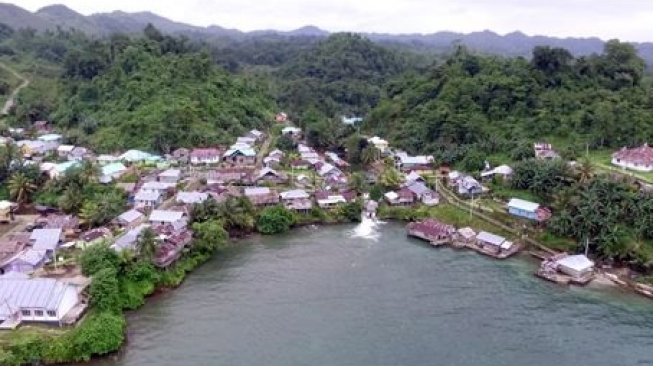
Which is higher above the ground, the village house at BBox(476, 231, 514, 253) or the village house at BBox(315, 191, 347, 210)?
the village house at BBox(315, 191, 347, 210)

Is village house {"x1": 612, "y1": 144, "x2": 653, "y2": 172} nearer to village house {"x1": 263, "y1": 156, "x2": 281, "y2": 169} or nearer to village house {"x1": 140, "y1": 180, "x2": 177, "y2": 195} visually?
village house {"x1": 263, "y1": 156, "x2": 281, "y2": 169}

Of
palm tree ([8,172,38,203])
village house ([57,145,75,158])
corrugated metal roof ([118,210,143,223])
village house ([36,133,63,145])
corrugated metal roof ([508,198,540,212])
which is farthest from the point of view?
village house ([36,133,63,145])

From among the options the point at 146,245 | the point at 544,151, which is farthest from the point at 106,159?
the point at 544,151

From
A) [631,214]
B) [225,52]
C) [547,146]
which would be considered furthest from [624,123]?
[225,52]

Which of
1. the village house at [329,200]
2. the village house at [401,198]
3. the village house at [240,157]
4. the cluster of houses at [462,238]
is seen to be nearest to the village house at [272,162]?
the village house at [240,157]

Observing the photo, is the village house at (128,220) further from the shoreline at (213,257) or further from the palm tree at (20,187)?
the palm tree at (20,187)

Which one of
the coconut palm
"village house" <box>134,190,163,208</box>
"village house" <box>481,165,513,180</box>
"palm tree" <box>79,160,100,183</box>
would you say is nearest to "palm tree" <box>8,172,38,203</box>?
"palm tree" <box>79,160,100,183</box>

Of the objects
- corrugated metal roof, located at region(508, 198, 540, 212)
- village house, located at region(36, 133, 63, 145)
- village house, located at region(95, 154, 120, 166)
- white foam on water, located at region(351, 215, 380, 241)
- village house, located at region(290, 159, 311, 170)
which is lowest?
white foam on water, located at region(351, 215, 380, 241)
